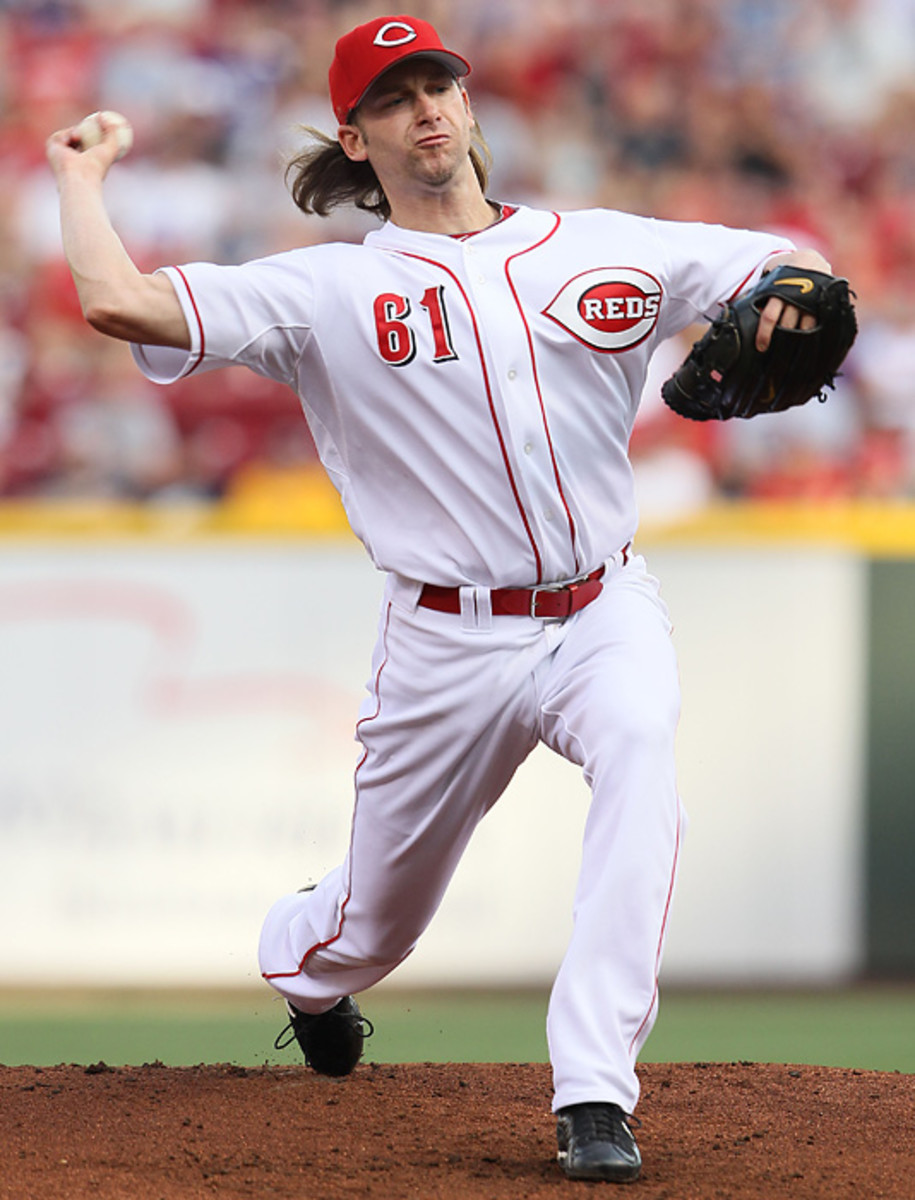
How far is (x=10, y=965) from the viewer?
598 cm

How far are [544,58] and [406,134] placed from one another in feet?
20.5

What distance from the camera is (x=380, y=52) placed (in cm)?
344

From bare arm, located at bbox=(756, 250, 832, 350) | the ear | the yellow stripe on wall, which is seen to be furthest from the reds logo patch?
the yellow stripe on wall

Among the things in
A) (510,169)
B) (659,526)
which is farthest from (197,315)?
(510,169)

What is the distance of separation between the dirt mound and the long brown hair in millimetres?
1900

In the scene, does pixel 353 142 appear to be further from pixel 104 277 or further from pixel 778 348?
pixel 778 348

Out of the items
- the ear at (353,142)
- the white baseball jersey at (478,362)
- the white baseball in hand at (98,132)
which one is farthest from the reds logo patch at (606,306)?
the white baseball in hand at (98,132)

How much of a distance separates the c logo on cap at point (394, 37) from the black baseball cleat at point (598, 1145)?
200 cm

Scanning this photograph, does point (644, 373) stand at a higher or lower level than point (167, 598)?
higher

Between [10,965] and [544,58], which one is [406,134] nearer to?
[10,965]

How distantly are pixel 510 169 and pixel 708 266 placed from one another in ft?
18.1

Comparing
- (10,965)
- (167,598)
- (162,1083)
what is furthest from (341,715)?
(162,1083)

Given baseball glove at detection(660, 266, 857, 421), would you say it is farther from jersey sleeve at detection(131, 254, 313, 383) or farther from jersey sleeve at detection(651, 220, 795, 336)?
jersey sleeve at detection(131, 254, 313, 383)

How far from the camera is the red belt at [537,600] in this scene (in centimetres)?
338
